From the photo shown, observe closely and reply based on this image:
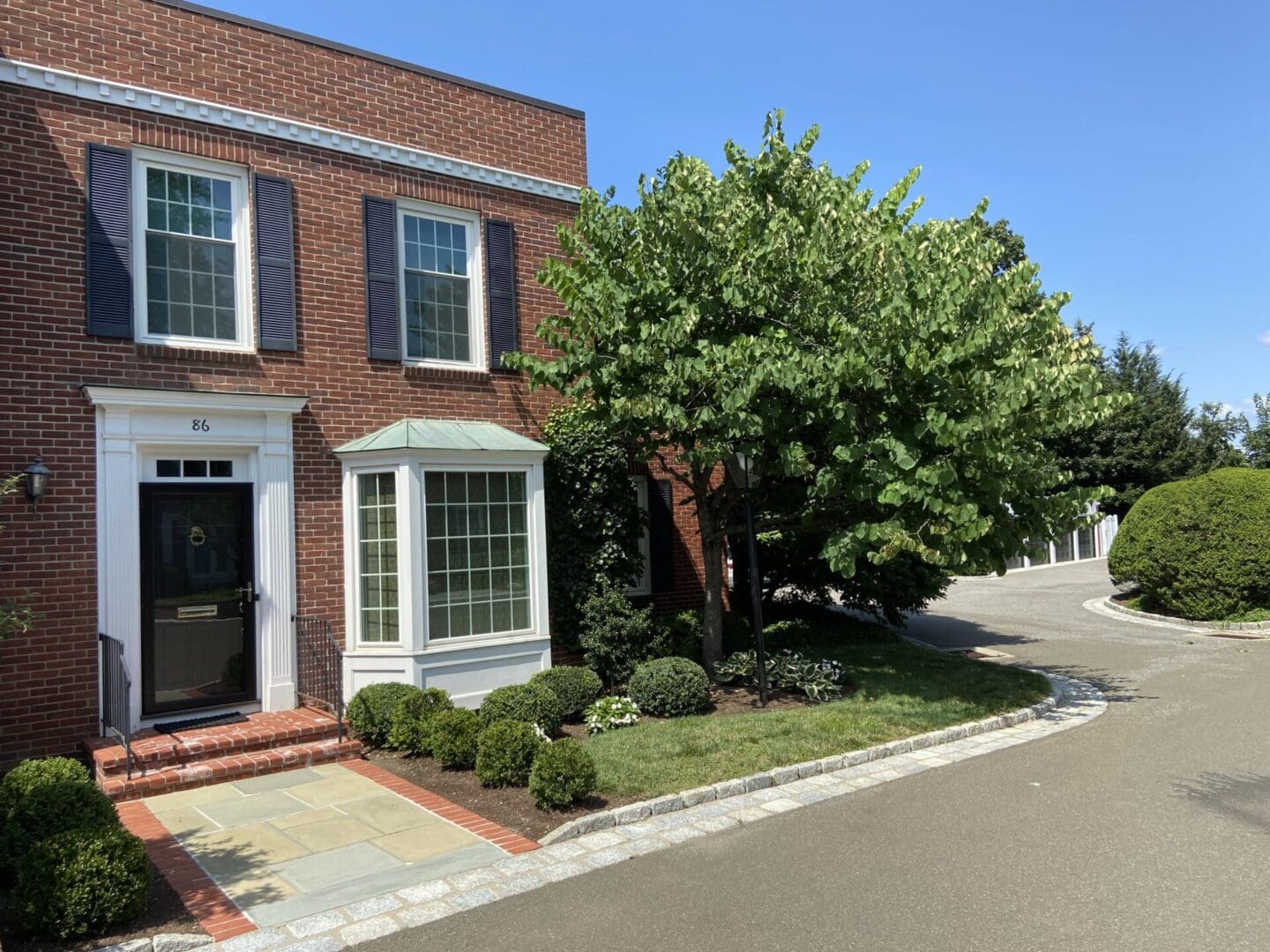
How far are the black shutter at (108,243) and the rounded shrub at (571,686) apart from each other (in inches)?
211

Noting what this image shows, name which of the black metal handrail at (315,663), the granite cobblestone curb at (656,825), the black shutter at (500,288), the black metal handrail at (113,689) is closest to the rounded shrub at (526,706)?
the black metal handrail at (315,663)

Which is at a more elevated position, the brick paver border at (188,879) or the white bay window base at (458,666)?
the white bay window base at (458,666)

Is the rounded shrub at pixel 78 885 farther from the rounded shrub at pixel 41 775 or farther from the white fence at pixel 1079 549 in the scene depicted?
the white fence at pixel 1079 549

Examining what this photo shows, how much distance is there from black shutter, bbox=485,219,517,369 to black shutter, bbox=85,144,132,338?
3964mm

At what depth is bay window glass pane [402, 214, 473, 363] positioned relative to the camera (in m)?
11.0

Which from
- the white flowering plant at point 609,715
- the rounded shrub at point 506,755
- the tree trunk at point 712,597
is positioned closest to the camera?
the rounded shrub at point 506,755

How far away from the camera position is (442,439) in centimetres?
1012

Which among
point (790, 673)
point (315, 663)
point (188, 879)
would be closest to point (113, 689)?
point (315, 663)

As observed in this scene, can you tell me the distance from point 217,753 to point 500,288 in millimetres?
6143

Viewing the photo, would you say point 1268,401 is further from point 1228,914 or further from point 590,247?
point 1228,914

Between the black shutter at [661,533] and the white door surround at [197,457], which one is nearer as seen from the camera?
the white door surround at [197,457]

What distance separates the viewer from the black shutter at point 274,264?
9719 mm

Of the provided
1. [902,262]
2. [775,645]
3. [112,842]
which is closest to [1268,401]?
[775,645]

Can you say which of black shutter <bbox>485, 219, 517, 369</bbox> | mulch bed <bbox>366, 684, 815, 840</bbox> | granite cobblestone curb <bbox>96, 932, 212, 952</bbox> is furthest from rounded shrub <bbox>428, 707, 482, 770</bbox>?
black shutter <bbox>485, 219, 517, 369</bbox>
